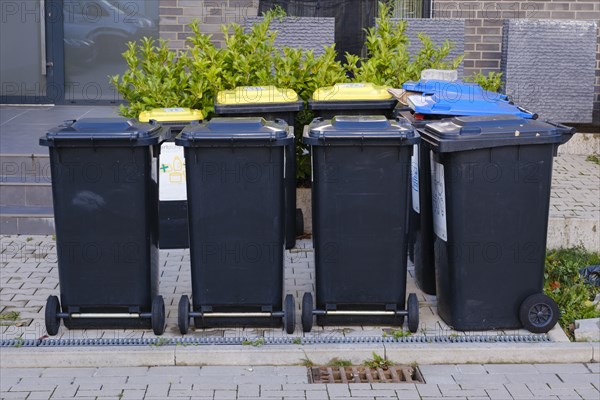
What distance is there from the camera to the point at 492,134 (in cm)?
558

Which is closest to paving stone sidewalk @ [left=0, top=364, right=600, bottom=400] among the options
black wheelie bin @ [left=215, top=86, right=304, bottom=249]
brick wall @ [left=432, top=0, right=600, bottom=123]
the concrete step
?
black wheelie bin @ [left=215, top=86, right=304, bottom=249]

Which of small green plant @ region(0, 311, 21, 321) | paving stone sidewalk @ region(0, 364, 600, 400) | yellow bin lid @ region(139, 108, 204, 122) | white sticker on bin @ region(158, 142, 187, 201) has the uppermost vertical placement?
yellow bin lid @ region(139, 108, 204, 122)

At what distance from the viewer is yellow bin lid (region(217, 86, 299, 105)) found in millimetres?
7273

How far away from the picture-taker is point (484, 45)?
1089 cm

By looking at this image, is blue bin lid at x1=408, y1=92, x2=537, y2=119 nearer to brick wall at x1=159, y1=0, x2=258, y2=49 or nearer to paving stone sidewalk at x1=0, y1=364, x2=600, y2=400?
paving stone sidewalk at x1=0, y1=364, x2=600, y2=400

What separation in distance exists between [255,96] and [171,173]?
35.7 inches

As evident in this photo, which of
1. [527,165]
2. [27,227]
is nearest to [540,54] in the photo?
[527,165]

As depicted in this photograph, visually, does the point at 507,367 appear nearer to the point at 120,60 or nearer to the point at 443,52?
the point at 443,52

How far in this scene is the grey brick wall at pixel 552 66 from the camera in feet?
34.3

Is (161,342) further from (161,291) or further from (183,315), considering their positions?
(161,291)

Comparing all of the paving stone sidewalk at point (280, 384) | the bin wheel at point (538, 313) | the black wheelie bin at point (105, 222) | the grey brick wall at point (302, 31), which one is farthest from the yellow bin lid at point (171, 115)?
the bin wheel at point (538, 313)

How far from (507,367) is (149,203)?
2329mm

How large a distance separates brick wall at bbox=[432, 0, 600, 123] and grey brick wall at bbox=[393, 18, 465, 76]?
1.14ft

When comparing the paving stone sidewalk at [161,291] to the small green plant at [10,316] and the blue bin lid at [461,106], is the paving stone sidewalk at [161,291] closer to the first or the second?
the small green plant at [10,316]
